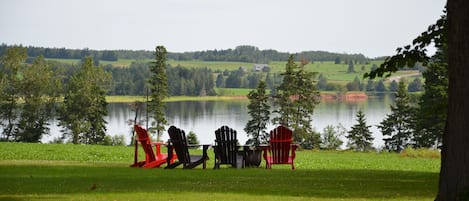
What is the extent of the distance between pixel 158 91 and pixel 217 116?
29152mm

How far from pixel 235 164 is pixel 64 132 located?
4901 cm

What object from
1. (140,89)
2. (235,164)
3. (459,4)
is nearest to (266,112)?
(235,164)

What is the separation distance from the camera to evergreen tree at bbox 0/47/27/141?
5769 centimetres

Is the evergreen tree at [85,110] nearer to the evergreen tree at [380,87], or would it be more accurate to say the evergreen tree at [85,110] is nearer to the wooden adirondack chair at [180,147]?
the wooden adirondack chair at [180,147]

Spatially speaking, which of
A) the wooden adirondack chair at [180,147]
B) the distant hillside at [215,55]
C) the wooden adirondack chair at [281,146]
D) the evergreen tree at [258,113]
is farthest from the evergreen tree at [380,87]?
the wooden adirondack chair at [180,147]

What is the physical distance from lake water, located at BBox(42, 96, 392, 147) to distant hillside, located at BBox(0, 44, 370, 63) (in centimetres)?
2371

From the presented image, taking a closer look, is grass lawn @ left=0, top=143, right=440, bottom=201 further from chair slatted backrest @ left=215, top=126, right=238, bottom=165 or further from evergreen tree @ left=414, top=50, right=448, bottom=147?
evergreen tree @ left=414, top=50, right=448, bottom=147

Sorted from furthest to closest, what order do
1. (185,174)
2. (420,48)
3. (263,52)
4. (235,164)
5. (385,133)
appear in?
1. (263,52)
2. (385,133)
3. (235,164)
4. (185,174)
5. (420,48)

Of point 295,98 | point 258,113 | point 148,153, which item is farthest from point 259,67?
point 148,153

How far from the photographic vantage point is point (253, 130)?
181 feet

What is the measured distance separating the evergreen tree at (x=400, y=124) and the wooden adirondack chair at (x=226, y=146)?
126 ft

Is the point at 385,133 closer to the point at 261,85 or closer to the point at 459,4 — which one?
the point at 261,85

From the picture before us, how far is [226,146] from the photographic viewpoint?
47.8ft

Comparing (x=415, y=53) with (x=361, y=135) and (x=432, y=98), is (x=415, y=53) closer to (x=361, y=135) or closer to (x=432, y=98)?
(x=432, y=98)
